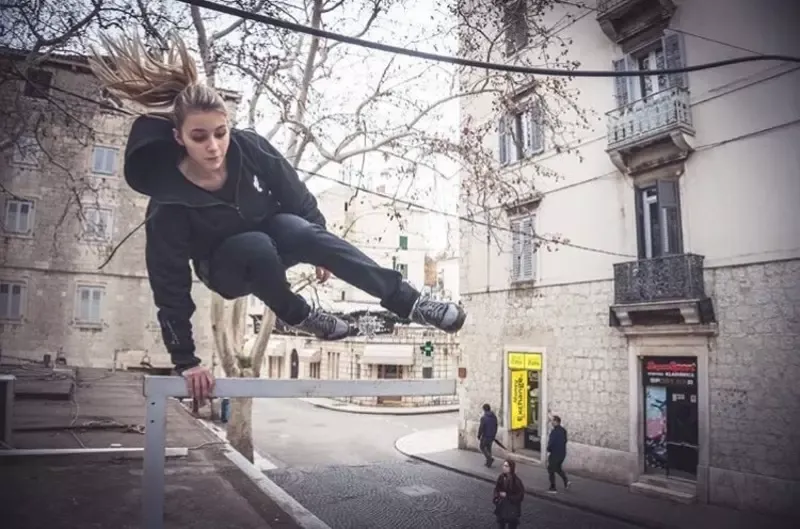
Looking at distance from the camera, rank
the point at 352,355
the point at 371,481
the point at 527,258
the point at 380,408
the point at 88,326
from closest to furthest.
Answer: the point at 88,326 < the point at 352,355 < the point at 527,258 < the point at 371,481 < the point at 380,408

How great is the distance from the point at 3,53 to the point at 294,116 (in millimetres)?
1972

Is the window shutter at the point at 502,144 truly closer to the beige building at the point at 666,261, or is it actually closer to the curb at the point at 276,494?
the beige building at the point at 666,261

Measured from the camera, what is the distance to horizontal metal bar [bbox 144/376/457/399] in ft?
8.77

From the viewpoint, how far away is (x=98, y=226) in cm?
374

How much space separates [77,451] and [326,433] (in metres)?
7.62

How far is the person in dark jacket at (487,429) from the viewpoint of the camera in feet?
20.7

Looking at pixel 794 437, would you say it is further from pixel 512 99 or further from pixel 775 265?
pixel 512 99

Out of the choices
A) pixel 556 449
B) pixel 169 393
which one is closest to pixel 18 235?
pixel 169 393

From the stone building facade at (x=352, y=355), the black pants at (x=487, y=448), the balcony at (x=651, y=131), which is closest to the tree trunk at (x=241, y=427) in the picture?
the stone building facade at (x=352, y=355)

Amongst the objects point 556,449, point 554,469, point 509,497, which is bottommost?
point 509,497

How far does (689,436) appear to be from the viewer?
5527 millimetres

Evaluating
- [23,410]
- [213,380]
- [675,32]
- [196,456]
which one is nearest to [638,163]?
[675,32]

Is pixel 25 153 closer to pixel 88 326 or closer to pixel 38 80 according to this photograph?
pixel 38 80

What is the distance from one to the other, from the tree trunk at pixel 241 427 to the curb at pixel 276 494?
0.07 metres
